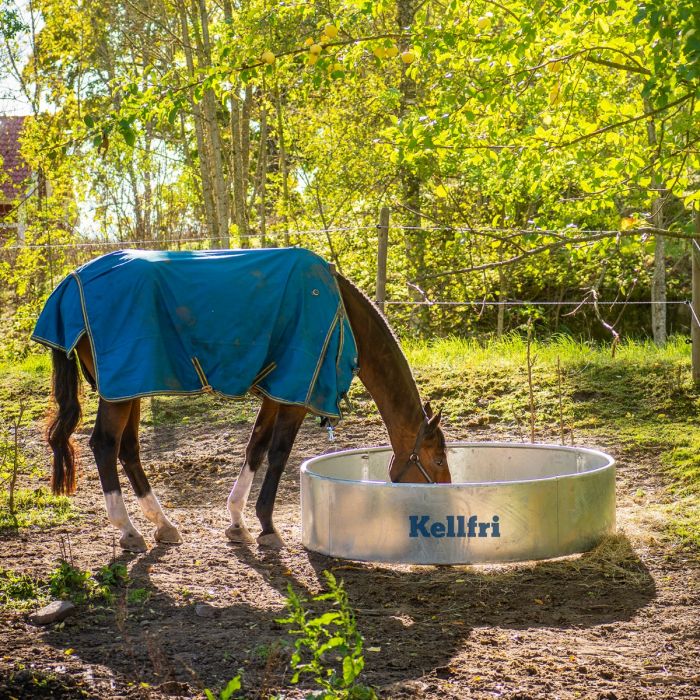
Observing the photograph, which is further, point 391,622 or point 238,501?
point 238,501

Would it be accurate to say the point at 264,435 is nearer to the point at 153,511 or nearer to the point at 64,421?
the point at 153,511

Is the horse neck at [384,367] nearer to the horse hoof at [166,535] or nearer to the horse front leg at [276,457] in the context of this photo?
the horse front leg at [276,457]

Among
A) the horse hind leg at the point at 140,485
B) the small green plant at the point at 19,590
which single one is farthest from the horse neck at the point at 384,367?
the small green plant at the point at 19,590

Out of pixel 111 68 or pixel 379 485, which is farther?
pixel 111 68

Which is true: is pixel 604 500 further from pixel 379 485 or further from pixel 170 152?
pixel 170 152

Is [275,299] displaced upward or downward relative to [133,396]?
upward

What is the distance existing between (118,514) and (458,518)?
5.78 ft

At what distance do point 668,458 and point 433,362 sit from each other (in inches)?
113

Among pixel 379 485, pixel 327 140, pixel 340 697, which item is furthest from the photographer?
pixel 327 140

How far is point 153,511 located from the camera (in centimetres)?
484

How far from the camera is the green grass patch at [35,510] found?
5.15 metres

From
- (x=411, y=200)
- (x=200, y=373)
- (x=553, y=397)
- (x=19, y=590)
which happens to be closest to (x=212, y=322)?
(x=200, y=373)

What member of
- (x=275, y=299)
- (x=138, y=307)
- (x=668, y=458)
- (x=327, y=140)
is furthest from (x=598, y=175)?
(x=327, y=140)

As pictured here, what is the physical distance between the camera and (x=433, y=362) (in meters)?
8.73
